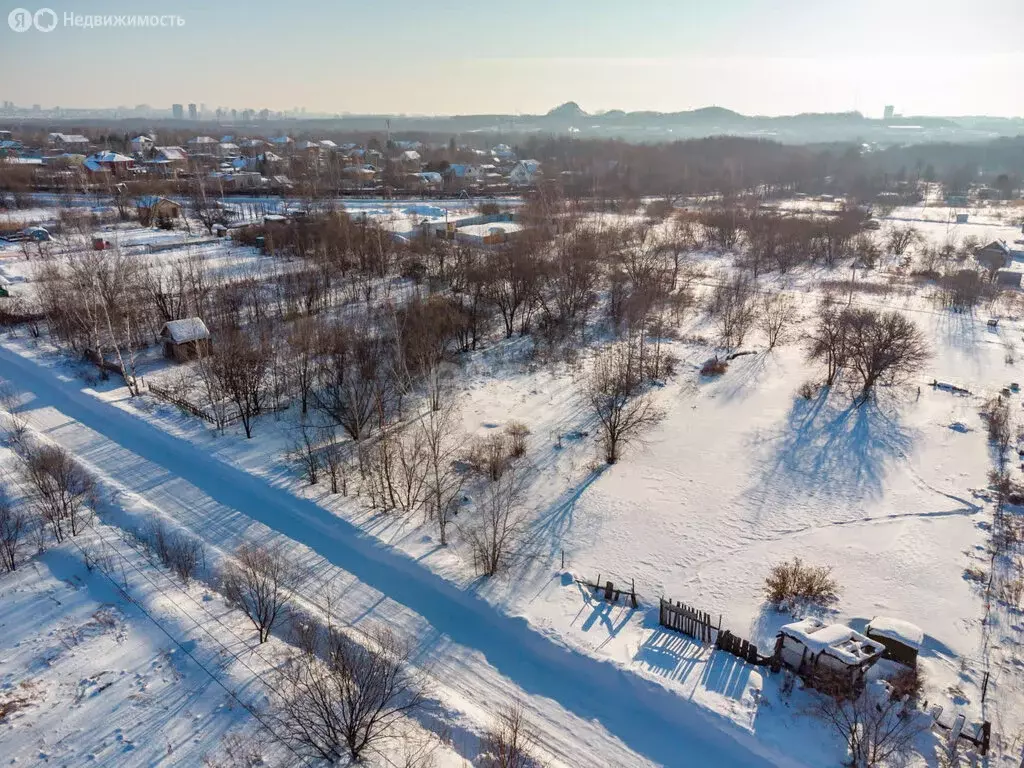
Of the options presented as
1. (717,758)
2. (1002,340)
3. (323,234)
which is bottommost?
(717,758)

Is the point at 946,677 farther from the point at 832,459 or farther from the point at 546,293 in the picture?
the point at 546,293

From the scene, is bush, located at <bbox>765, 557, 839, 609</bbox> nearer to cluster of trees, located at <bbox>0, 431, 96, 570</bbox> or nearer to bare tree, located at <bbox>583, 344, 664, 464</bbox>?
bare tree, located at <bbox>583, 344, 664, 464</bbox>

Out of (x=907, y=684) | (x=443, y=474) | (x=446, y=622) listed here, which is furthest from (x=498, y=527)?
(x=907, y=684)

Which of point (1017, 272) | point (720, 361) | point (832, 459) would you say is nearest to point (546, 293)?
point (720, 361)

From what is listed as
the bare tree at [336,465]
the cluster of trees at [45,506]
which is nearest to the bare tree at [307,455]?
the bare tree at [336,465]

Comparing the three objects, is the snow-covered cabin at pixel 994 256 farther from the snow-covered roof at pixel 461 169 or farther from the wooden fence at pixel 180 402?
the snow-covered roof at pixel 461 169

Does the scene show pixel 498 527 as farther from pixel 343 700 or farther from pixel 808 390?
pixel 808 390

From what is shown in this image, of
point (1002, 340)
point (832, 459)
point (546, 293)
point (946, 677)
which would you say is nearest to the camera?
point (946, 677)

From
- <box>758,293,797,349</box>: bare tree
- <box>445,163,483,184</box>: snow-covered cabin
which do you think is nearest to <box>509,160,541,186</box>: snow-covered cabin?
<box>445,163,483,184</box>: snow-covered cabin
